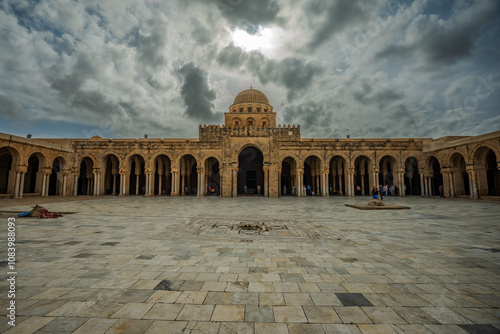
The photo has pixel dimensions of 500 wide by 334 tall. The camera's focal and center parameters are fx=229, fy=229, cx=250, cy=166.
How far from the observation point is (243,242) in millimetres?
5449

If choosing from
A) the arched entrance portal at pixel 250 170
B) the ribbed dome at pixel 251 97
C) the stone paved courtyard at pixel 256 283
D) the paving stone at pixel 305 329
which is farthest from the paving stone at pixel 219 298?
the ribbed dome at pixel 251 97

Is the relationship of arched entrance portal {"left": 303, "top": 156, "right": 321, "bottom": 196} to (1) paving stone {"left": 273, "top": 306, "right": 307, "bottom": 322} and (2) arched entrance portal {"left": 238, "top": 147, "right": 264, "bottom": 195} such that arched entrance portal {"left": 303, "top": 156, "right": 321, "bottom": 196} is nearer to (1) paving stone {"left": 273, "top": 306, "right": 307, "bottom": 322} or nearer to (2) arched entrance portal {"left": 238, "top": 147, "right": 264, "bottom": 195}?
(2) arched entrance portal {"left": 238, "top": 147, "right": 264, "bottom": 195}

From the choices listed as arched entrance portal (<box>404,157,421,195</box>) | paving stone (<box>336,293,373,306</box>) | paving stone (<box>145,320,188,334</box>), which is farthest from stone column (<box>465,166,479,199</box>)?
paving stone (<box>145,320,188,334</box>)

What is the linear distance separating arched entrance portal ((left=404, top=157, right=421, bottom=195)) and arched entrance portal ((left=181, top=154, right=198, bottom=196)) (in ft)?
79.0

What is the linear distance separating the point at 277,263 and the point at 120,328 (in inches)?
99.5

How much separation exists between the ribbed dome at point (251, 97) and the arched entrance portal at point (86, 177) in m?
19.4

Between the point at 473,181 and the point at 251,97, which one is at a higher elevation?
the point at 251,97

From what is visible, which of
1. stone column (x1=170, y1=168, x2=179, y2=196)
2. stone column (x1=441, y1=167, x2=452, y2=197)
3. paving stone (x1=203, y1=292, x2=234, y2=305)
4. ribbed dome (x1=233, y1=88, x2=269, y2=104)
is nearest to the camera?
paving stone (x1=203, y1=292, x2=234, y2=305)

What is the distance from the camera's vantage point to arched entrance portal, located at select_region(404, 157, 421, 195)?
25.1m

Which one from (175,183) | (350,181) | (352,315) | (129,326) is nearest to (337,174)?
(350,181)

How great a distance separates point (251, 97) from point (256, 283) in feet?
99.7

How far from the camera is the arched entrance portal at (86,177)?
26.0 metres

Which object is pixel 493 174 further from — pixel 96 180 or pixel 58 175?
pixel 58 175

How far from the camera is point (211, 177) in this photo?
95.1ft
